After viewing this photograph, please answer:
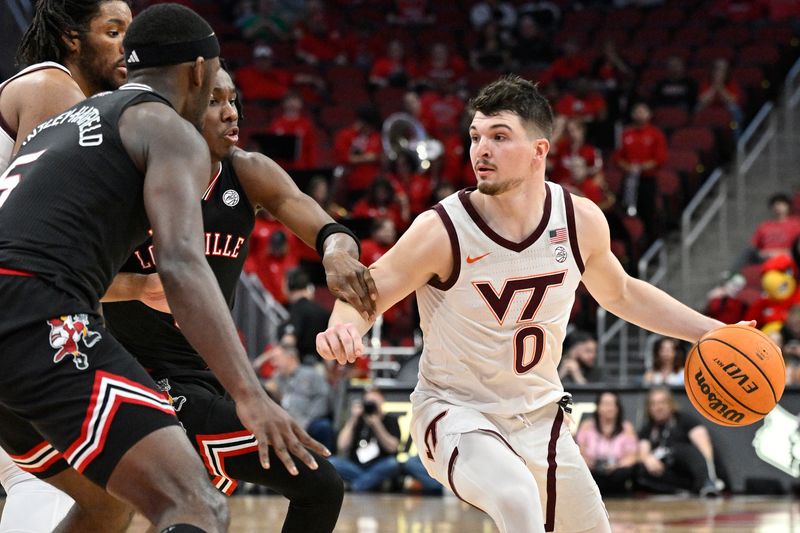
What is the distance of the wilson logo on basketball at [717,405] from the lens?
201 inches

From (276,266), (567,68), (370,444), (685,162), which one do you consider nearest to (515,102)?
(370,444)

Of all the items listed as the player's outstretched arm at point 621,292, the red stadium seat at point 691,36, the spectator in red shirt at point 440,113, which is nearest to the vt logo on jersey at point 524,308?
the player's outstretched arm at point 621,292

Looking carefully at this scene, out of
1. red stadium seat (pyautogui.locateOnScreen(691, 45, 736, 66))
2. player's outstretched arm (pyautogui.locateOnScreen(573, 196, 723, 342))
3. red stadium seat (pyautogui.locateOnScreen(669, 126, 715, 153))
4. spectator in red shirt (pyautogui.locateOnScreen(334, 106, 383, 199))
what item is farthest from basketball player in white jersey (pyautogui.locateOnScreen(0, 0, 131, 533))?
red stadium seat (pyautogui.locateOnScreen(691, 45, 736, 66))

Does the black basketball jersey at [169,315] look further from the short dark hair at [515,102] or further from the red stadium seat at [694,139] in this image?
the red stadium seat at [694,139]

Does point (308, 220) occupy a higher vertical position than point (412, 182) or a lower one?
higher

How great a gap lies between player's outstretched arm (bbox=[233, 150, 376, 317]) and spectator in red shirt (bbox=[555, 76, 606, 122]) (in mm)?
12645

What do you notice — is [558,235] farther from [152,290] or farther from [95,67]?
[95,67]

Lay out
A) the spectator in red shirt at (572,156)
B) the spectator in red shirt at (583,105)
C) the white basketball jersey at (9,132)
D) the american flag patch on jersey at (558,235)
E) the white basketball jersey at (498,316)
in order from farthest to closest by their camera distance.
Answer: the spectator in red shirt at (583,105) → the spectator in red shirt at (572,156) → the american flag patch on jersey at (558,235) → the white basketball jersey at (498,316) → the white basketball jersey at (9,132)

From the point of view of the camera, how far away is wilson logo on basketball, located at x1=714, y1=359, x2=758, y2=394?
198 inches

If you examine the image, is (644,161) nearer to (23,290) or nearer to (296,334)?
(296,334)

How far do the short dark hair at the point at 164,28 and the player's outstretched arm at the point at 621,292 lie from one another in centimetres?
208

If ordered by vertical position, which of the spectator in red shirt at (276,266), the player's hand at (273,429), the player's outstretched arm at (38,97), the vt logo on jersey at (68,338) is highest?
the player's outstretched arm at (38,97)

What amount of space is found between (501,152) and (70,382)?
233cm

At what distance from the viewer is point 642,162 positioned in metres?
16.3
